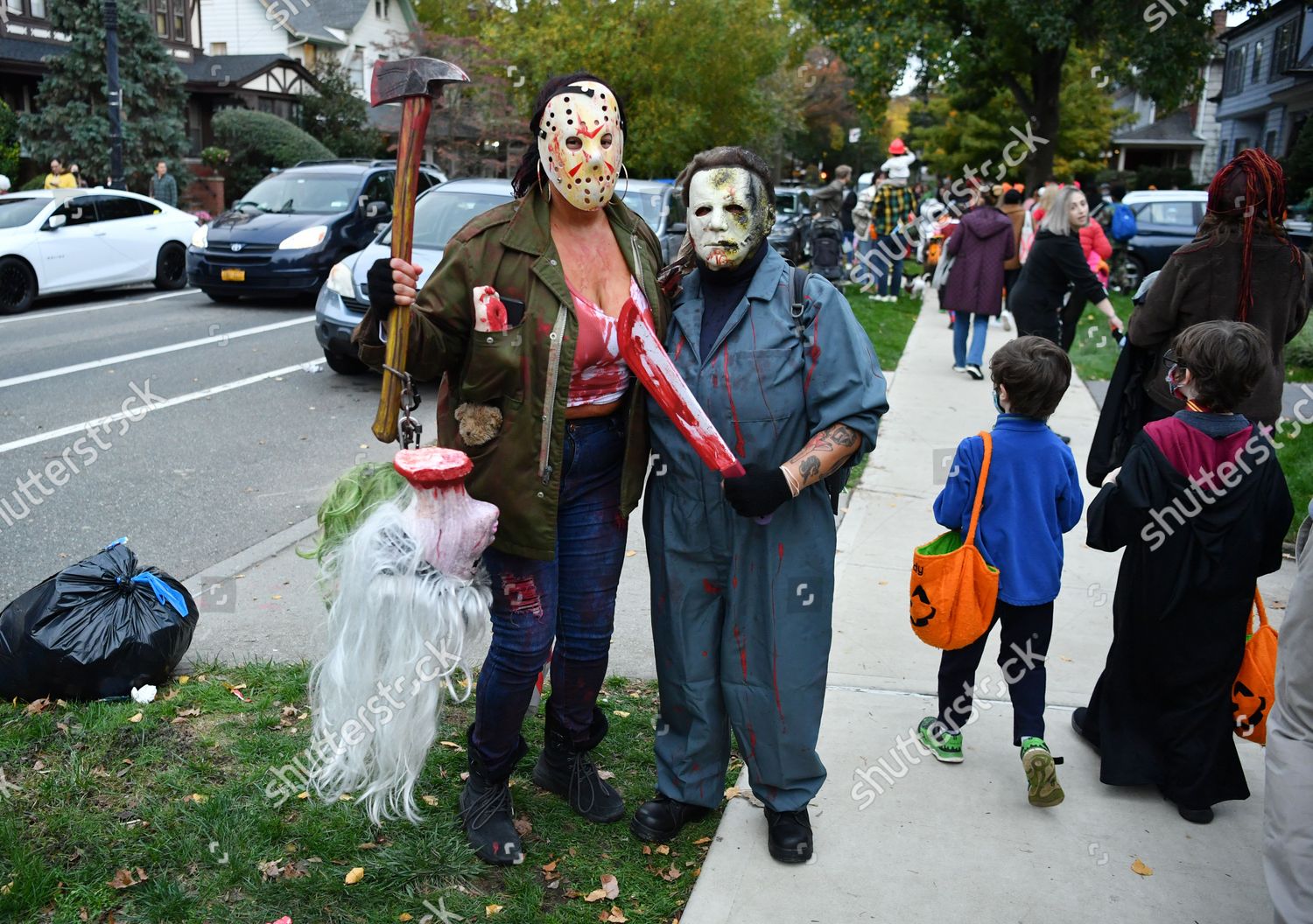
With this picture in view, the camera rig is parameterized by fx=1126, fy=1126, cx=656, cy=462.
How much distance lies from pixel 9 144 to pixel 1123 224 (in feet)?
75.5

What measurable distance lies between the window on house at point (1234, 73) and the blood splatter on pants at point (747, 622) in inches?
1730

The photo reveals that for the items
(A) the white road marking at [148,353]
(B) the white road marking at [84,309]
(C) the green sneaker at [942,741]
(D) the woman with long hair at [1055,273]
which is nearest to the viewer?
(C) the green sneaker at [942,741]

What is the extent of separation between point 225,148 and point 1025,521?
98.0 feet

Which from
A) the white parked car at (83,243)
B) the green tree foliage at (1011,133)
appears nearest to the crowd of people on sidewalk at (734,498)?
the white parked car at (83,243)

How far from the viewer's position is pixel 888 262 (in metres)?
15.9

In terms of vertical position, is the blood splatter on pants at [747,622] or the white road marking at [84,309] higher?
the blood splatter on pants at [747,622]

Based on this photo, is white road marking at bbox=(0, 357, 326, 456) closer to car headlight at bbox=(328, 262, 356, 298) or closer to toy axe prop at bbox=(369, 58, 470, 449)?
car headlight at bbox=(328, 262, 356, 298)

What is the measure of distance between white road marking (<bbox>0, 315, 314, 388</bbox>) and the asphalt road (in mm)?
23

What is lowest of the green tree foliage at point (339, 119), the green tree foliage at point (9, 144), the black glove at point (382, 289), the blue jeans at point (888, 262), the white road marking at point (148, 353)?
the white road marking at point (148, 353)

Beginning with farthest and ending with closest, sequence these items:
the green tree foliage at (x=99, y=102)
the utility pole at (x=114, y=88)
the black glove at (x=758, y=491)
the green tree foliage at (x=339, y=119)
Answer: the green tree foliage at (x=339, y=119)
the green tree foliage at (x=99, y=102)
the utility pole at (x=114, y=88)
the black glove at (x=758, y=491)

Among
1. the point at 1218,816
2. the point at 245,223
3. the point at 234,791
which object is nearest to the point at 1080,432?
the point at 1218,816

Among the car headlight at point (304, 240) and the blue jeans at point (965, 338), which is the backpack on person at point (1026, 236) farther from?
the car headlight at point (304, 240)

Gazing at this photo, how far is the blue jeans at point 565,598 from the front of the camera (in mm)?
2863

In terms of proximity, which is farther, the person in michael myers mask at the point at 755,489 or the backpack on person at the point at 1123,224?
the backpack on person at the point at 1123,224
